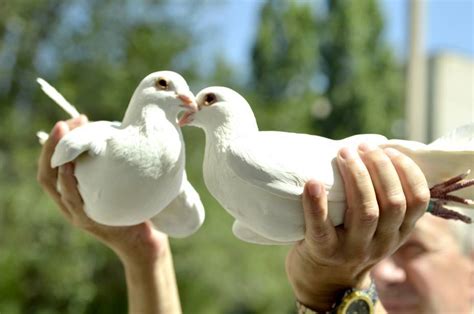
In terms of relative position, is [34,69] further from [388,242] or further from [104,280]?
[388,242]

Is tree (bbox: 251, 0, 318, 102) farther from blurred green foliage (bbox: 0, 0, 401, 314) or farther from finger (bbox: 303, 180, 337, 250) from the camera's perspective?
finger (bbox: 303, 180, 337, 250)

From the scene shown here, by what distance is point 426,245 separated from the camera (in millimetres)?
1447

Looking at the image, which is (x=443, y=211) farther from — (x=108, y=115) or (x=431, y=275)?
(x=108, y=115)

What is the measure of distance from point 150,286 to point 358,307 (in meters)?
0.45

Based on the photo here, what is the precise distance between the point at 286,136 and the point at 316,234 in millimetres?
132

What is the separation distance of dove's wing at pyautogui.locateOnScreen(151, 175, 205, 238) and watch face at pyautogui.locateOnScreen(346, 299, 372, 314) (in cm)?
26

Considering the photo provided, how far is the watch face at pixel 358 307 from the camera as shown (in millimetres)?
983

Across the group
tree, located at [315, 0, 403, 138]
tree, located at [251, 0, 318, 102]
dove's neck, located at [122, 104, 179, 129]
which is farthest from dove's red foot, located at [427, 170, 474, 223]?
tree, located at [315, 0, 403, 138]

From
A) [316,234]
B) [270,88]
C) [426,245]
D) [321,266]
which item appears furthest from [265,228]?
[270,88]

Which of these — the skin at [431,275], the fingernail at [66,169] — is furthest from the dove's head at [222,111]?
the skin at [431,275]

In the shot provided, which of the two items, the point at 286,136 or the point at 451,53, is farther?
the point at 451,53

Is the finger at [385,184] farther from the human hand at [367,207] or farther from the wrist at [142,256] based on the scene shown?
the wrist at [142,256]

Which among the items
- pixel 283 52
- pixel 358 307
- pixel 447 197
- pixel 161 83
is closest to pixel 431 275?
pixel 358 307

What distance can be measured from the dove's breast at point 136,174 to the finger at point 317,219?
0.19m
